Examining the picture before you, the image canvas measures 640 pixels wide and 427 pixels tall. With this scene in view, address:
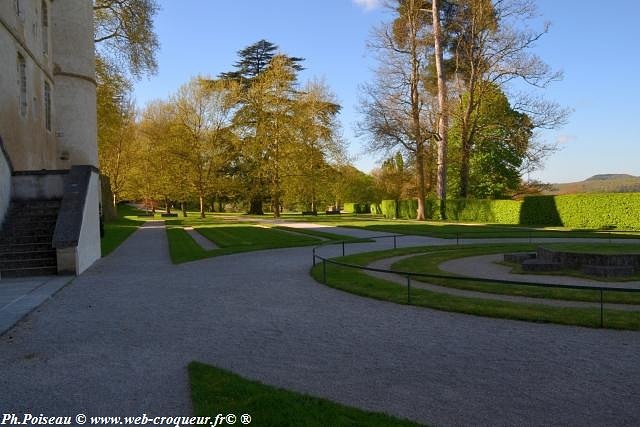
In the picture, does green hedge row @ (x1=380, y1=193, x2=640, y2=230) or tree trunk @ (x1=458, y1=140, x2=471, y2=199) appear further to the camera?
tree trunk @ (x1=458, y1=140, x2=471, y2=199)

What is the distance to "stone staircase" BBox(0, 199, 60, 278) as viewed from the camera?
13.0 metres

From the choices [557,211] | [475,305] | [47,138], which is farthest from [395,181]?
[475,305]

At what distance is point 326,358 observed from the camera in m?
6.15

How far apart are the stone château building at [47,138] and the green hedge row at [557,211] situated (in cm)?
2750

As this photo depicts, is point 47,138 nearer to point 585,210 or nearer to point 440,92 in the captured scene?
point 440,92

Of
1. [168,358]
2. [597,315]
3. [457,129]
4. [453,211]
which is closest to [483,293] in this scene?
[597,315]

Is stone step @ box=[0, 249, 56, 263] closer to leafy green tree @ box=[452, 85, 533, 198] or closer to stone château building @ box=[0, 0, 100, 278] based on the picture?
stone château building @ box=[0, 0, 100, 278]

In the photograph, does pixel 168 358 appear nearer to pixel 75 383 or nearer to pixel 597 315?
pixel 75 383

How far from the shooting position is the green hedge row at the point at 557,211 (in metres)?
30.0

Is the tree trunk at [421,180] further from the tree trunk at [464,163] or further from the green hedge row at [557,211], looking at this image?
the tree trunk at [464,163]

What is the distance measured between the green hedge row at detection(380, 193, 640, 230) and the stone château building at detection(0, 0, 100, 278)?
2750 centimetres

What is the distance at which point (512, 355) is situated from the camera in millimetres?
6238

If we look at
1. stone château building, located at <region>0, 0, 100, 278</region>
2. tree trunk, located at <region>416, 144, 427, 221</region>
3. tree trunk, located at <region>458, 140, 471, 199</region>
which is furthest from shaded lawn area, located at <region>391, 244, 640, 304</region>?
tree trunk, located at <region>458, 140, 471, 199</region>

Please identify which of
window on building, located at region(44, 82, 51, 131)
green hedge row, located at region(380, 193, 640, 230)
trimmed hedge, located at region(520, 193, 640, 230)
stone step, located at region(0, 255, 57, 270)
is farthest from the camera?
green hedge row, located at region(380, 193, 640, 230)
